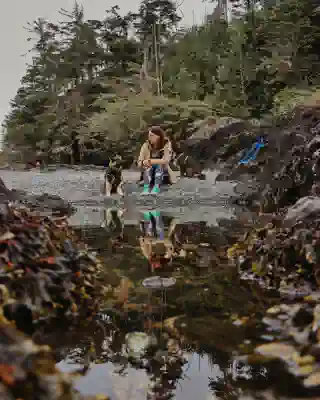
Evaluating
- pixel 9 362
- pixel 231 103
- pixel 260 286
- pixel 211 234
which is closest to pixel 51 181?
pixel 231 103

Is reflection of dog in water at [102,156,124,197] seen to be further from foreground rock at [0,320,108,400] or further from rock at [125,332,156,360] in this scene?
foreground rock at [0,320,108,400]

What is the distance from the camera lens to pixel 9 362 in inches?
50.9

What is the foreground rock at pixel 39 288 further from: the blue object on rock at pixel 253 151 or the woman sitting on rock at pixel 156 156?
the blue object on rock at pixel 253 151

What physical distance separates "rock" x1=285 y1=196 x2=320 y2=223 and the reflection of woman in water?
90 cm

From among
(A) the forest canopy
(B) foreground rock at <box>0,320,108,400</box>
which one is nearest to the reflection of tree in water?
(B) foreground rock at <box>0,320,108,400</box>

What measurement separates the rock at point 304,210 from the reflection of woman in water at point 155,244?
90cm

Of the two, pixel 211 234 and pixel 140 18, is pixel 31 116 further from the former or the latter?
pixel 211 234

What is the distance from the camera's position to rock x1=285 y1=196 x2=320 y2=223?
306cm

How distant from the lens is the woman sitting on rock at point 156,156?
331 inches

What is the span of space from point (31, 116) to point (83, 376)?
79.3 feet

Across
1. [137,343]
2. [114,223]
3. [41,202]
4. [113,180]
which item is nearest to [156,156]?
[113,180]

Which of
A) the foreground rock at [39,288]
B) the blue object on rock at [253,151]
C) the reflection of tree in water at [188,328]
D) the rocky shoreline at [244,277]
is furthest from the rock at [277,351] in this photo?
the blue object on rock at [253,151]

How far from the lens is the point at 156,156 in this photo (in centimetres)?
865

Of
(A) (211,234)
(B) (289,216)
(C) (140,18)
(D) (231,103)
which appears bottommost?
(A) (211,234)
